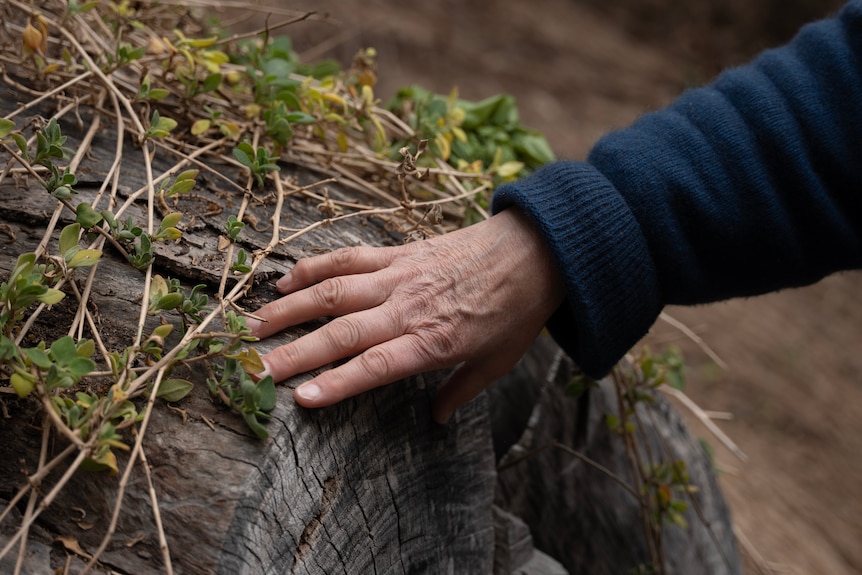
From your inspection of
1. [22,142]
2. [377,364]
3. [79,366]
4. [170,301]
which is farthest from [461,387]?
[22,142]

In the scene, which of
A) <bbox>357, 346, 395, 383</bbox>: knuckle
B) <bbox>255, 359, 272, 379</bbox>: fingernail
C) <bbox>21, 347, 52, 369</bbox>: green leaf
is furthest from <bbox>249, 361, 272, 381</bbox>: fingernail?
<bbox>21, 347, 52, 369</bbox>: green leaf

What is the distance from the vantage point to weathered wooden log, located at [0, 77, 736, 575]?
0.82m

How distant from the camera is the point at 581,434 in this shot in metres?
1.65

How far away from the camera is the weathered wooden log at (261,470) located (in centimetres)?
82

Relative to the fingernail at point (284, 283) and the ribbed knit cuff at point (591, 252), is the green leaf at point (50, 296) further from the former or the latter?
the ribbed knit cuff at point (591, 252)

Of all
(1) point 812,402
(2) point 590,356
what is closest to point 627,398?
(2) point 590,356

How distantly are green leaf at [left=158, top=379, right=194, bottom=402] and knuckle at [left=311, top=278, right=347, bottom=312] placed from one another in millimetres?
208

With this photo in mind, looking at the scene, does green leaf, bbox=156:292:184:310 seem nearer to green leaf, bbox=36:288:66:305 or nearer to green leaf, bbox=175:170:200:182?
green leaf, bbox=36:288:66:305

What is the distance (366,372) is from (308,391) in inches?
3.4

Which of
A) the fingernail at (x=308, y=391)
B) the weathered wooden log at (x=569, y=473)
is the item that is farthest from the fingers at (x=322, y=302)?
the weathered wooden log at (x=569, y=473)

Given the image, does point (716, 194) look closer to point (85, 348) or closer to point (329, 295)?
point (329, 295)

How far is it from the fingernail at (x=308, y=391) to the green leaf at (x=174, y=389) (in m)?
0.13

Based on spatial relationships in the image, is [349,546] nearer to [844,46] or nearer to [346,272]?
[346,272]

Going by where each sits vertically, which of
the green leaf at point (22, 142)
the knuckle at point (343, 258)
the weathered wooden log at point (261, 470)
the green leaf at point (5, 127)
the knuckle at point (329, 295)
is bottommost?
the weathered wooden log at point (261, 470)
